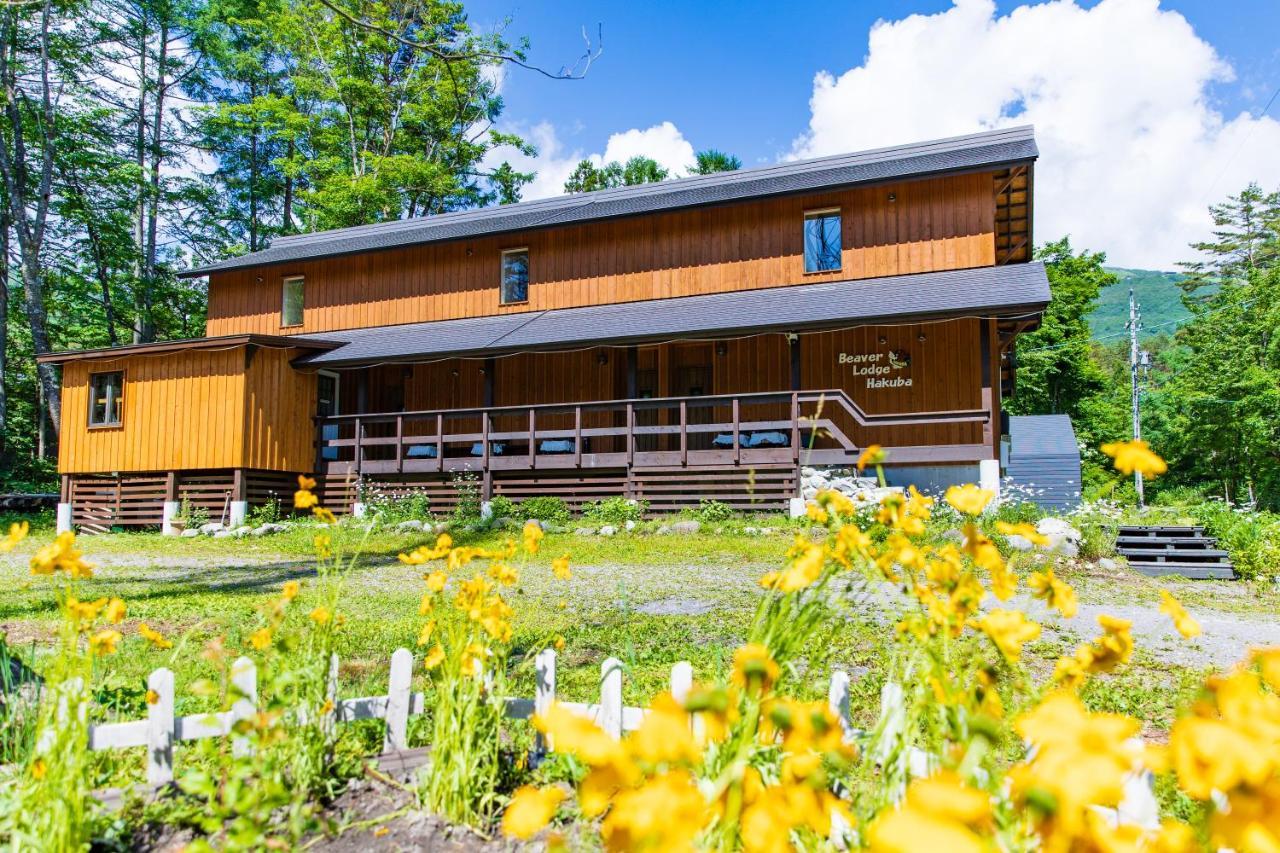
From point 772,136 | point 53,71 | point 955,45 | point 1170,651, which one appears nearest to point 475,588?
point 1170,651

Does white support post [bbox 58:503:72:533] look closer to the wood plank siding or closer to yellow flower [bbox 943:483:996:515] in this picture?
the wood plank siding

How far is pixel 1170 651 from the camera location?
555 cm

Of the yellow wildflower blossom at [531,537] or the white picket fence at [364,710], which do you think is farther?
the yellow wildflower blossom at [531,537]

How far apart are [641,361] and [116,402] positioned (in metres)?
11.3

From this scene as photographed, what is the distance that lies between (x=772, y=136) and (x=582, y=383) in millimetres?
8587

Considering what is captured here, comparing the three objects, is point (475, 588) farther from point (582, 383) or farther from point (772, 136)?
point (772, 136)

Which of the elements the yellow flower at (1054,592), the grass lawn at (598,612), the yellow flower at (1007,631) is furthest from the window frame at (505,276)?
the yellow flower at (1007,631)

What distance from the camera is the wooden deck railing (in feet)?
45.6

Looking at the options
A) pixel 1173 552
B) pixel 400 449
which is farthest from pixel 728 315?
pixel 1173 552

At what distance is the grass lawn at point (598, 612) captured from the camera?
4.13 meters

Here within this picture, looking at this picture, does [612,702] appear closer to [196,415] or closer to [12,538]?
[12,538]

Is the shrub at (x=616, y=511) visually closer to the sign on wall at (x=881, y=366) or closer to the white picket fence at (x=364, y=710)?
the sign on wall at (x=881, y=366)

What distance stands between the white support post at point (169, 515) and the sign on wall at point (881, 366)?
13678mm

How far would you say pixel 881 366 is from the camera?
16031 mm
